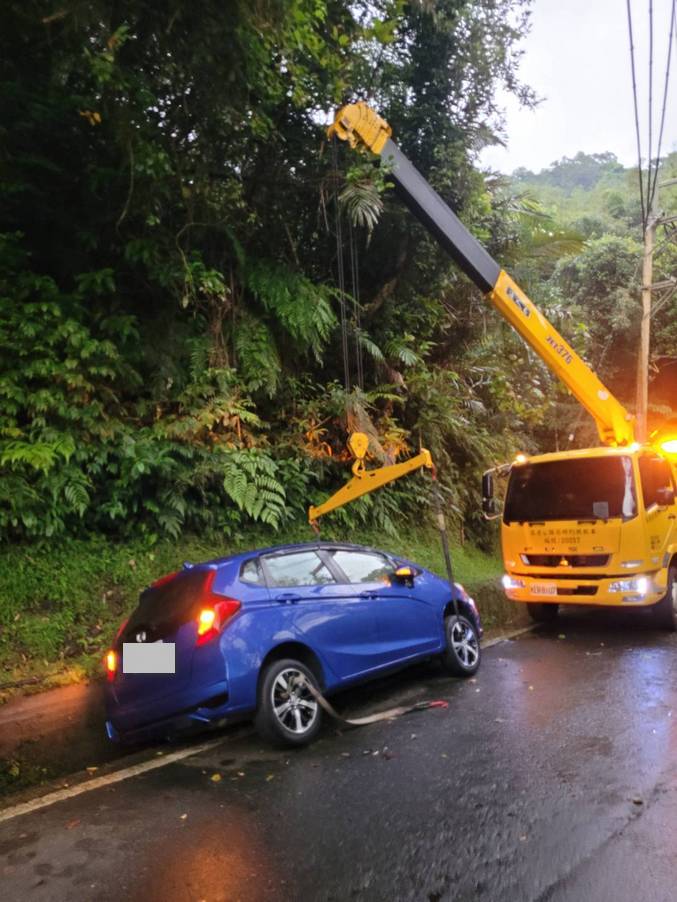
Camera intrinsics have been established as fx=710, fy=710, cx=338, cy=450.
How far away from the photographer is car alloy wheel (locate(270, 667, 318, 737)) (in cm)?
504

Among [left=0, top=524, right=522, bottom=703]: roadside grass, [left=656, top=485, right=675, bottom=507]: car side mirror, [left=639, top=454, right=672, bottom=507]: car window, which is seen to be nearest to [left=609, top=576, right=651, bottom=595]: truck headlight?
[left=639, top=454, right=672, bottom=507]: car window

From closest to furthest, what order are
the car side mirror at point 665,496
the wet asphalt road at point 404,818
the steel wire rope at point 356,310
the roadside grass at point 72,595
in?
the wet asphalt road at point 404,818, the roadside grass at point 72,595, the car side mirror at point 665,496, the steel wire rope at point 356,310

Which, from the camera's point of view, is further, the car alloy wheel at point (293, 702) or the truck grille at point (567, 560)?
the truck grille at point (567, 560)

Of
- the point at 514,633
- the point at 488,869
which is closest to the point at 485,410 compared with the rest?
the point at 514,633

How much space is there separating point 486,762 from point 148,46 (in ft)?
23.2

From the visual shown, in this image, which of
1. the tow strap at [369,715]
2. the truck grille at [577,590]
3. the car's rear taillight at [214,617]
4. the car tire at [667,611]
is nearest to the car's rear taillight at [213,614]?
the car's rear taillight at [214,617]

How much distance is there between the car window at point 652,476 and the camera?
8477mm

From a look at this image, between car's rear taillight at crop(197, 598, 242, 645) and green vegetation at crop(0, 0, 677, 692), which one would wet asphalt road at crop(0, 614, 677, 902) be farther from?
green vegetation at crop(0, 0, 677, 692)

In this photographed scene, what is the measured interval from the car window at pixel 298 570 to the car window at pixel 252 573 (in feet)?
0.30

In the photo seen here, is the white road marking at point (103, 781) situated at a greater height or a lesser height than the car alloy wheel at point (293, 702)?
lesser

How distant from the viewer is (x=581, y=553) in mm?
8352

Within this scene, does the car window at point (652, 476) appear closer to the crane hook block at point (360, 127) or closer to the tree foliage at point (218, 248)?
the tree foliage at point (218, 248)

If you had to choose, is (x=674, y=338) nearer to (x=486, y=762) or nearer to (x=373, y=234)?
(x=373, y=234)

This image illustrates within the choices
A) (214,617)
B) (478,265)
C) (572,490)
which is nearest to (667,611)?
(572,490)
